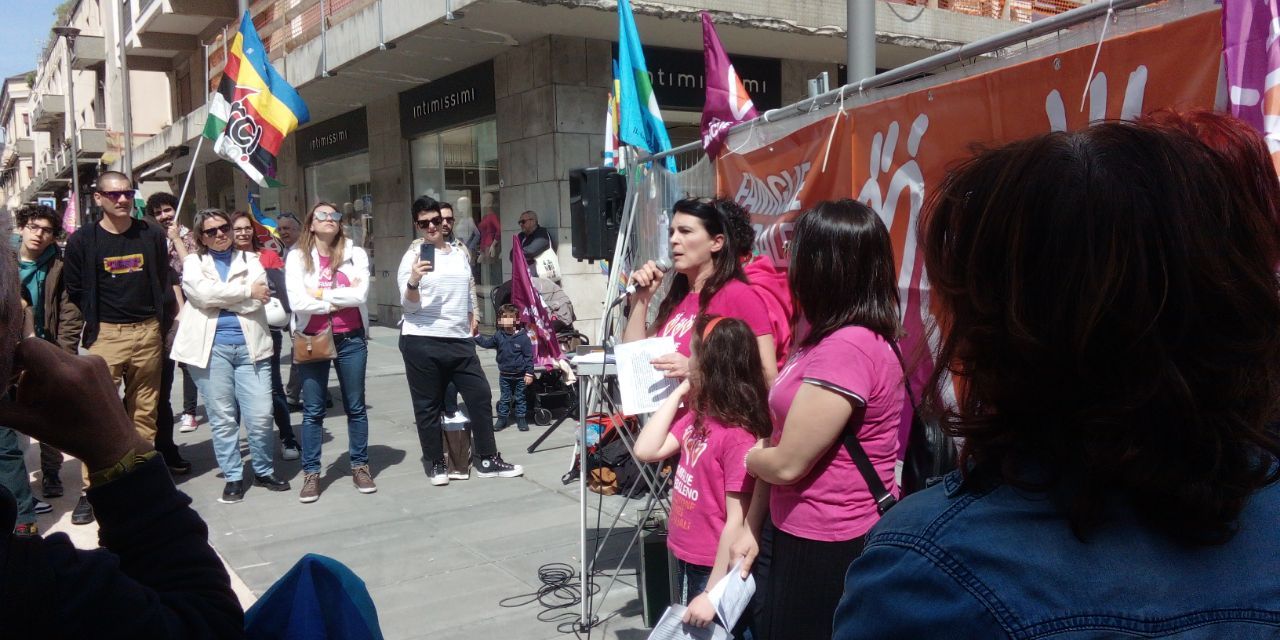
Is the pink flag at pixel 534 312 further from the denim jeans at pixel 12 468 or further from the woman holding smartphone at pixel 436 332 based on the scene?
the denim jeans at pixel 12 468

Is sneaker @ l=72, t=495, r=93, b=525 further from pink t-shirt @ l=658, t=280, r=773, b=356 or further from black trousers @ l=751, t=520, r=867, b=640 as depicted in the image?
black trousers @ l=751, t=520, r=867, b=640

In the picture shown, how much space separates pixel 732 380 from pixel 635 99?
10.6 feet

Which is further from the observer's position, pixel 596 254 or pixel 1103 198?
pixel 596 254

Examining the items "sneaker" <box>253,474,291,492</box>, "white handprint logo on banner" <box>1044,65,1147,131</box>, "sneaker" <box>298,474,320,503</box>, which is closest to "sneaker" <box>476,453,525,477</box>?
"sneaker" <box>298,474,320,503</box>

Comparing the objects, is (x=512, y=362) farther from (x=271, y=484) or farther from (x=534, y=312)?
(x=271, y=484)

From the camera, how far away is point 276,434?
802 cm

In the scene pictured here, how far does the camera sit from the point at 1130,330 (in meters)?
0.89

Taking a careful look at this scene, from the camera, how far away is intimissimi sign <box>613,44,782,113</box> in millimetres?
11812

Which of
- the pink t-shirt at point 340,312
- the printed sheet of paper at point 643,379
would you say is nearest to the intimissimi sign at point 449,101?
the pink t-shirt at point 340,312

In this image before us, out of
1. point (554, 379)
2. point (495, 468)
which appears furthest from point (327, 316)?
point (554, 379)

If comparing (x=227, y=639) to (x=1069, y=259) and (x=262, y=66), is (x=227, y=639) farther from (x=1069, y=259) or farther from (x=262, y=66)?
(x=262, y=66)

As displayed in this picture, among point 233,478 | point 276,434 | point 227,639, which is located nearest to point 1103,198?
point 227,639

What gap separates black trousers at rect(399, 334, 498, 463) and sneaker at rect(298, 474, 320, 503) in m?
0.77

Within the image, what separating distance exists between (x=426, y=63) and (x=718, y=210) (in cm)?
1001
